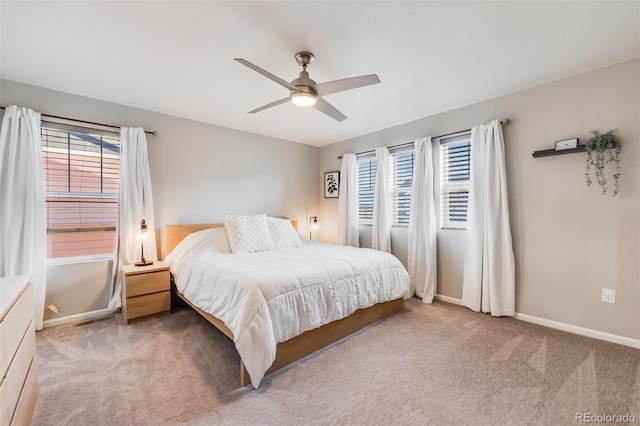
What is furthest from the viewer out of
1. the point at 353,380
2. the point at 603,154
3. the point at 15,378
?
the point at 603,154

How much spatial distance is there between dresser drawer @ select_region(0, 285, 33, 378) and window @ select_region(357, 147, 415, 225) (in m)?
3.73

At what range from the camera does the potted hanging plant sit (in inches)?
88.7

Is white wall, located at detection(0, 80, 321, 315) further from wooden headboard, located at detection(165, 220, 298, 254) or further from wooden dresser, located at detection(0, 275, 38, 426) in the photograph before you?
wooden dresser, located at detection(0, 275, 38, 426)

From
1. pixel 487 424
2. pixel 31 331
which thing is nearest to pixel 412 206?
pixel 487 424

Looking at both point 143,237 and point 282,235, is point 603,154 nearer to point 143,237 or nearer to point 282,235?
point 282,235

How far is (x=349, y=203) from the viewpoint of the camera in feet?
14.3

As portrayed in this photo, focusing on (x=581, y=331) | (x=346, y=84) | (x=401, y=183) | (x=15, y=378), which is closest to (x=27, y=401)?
(x=15, y=378)

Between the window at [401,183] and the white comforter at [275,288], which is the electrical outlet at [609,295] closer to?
the white comforter at [275,288]

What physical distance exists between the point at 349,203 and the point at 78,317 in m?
3.62

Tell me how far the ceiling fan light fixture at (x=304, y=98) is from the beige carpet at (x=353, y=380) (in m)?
2.05

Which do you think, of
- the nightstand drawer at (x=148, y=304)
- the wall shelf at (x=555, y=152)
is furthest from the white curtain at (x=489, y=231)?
the nightstand drawer at (x=148, y=304)

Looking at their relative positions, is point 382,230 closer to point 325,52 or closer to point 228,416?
point 325,52

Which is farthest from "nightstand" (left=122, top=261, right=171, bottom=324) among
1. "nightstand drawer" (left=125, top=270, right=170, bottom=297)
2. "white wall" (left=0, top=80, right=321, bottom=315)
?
"white wall" (left=0, top=80, right=321, bottom=315)

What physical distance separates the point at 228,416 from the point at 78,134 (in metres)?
3.20
